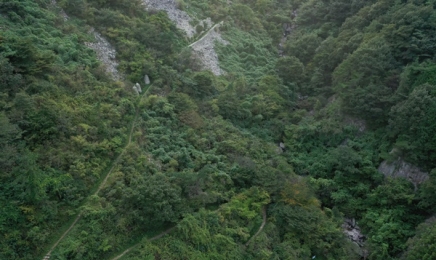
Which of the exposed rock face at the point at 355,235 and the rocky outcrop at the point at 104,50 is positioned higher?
the exposed rock face at the point at 355,235

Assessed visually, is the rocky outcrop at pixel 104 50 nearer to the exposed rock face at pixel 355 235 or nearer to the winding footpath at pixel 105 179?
the winding footpath at pixel 105 179

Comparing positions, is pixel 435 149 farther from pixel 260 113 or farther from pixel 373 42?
pixel 260 113

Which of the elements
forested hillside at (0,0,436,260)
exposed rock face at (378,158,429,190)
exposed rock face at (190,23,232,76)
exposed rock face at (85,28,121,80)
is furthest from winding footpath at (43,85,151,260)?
exposed rock face at (378,158,429,190)

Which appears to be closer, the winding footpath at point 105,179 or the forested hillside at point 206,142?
the winding footpath at point 105,179

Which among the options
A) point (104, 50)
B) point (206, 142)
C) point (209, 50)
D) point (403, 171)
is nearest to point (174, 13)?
Answer: point (209, 50)

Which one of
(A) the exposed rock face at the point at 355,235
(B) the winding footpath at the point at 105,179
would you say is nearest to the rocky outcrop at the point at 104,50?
(B) the winding footpath at the point at 105,179

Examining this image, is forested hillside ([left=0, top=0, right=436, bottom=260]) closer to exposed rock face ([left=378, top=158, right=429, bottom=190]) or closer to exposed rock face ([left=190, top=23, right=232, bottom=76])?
exposed rock face ([left=378, top=158, right=429, bottom=190])

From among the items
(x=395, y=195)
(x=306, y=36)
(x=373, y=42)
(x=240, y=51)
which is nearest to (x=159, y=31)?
(x=240, y=51)
